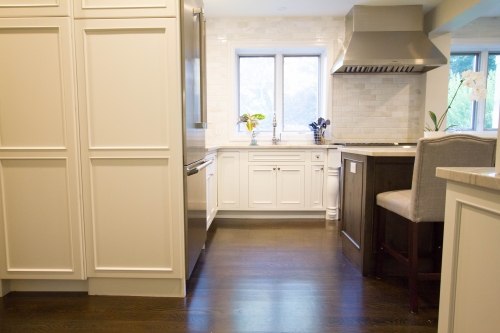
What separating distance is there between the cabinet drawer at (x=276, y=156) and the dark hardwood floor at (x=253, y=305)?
147cm

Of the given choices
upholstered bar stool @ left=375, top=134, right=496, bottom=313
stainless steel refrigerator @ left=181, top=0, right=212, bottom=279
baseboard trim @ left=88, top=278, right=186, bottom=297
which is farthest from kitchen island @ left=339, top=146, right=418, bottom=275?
baseboard trim @ left=88, top=278, right=186, bottom=297

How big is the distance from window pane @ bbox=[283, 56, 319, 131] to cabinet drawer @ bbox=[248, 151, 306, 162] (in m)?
0.73

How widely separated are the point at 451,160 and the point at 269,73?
3.01 m

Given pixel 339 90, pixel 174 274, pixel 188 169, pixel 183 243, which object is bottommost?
pixel 174 274

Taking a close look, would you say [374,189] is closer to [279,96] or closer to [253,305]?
[253,305]

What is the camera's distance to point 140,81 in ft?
5.34

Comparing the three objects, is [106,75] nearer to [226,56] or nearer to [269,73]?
[226,56]

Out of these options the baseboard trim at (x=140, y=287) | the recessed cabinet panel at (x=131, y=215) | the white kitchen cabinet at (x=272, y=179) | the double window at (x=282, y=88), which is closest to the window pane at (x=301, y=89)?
the double window at (x=282, y=88)

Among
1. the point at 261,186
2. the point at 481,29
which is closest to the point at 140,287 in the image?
the point at 261,186

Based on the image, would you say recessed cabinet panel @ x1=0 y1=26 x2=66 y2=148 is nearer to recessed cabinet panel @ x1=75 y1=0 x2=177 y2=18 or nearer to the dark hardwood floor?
recessed cabinet panel @ x1=75 y1=0 x2=177 y2=18

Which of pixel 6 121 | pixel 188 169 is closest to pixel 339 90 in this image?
pixel 188 169

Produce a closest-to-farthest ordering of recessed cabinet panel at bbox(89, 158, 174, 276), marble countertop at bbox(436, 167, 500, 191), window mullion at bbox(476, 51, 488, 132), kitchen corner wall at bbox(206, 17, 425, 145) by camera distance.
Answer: marble countertop at bbox(436, 167, 500, 191) < recessed cabinet panel at bbox(89, 158, 174, 276) < kitchen corner wall at bbox(206, 17, 425, 145) < window mullion at bbox(476, 51, 488, 132)

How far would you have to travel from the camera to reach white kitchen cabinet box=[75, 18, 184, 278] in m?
1.61

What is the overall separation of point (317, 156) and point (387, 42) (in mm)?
1591
